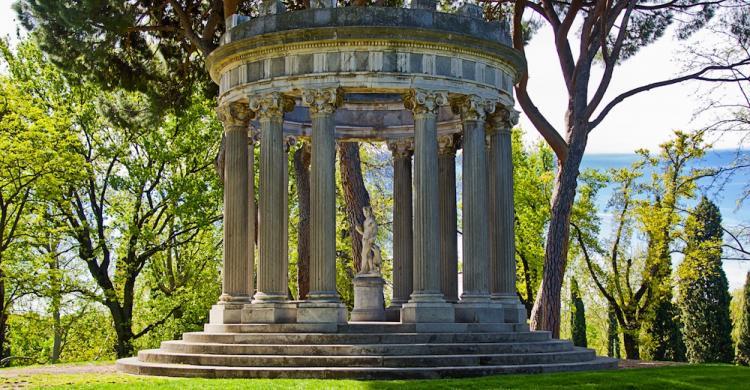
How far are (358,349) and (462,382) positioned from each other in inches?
146

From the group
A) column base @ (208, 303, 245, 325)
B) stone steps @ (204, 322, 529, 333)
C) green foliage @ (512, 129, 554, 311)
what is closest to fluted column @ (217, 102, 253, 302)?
column base @ (208, 303, 245, 325)

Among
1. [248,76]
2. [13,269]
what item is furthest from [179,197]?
[248,76]

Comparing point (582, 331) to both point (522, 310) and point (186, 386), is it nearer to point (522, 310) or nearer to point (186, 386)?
point (522, 310)

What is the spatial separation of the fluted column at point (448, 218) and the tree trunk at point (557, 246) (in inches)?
173

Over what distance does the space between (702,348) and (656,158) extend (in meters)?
10.6

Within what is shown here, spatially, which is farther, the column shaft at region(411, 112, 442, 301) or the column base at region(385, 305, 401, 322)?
the column base at region(385, 305, 401, 322)

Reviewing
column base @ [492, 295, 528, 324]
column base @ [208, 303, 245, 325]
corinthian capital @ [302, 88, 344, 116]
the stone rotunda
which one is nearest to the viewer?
the stone rotunda

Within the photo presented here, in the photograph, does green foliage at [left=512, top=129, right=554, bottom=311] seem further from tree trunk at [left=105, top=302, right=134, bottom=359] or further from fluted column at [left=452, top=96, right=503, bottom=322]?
fluted column at [left=452, top=96, right=503, bottom=322]

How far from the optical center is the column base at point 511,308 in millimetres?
28250

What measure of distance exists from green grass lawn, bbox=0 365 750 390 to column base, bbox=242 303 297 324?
3.76 m

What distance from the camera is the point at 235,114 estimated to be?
29.2m

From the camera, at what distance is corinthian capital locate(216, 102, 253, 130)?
29102 millimetres

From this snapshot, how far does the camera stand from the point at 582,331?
53969 millimetres

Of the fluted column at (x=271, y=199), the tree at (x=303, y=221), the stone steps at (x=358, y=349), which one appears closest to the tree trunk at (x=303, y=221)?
the tree at (x=303, y=221)
